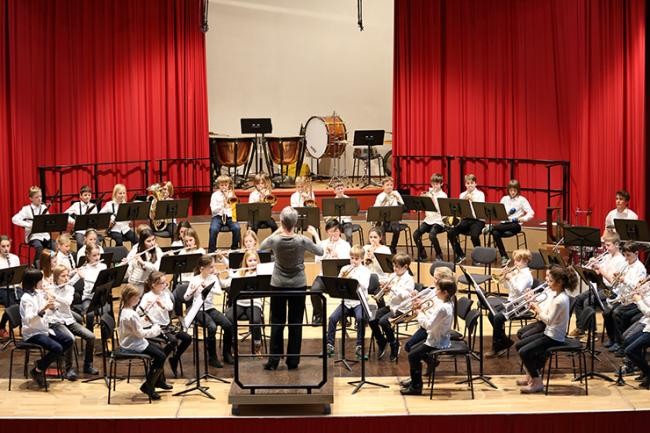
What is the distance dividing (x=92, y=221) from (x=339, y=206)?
3263 millimetres

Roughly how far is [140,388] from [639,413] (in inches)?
183

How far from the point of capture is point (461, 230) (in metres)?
14.0

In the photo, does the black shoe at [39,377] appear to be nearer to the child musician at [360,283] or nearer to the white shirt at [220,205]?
the child musician at [360,283]

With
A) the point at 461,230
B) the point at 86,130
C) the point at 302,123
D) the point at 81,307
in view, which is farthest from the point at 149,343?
the point at 302,123

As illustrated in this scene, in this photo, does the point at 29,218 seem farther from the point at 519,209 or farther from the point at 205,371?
the point at 519,209

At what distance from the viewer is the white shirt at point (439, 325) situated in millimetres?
9164

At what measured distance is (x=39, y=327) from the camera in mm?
9539

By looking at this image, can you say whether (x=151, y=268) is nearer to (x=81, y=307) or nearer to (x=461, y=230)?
(x=81, y=307)

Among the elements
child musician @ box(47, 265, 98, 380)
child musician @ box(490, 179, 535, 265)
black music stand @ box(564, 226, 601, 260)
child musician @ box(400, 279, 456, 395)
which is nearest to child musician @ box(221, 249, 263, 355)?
child musician @ box(47, 265, 98, 380)

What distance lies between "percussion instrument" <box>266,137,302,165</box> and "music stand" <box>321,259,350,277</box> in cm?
688

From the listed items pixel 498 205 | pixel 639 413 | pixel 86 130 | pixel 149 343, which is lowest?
pixel 639 413

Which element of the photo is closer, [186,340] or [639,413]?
[639,413]

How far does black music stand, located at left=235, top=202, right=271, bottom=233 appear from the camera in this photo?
1316 centimetres

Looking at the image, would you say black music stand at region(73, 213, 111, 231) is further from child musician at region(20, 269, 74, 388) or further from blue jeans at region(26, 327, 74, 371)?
blue jeans at region(26, 327, 74, 371)
